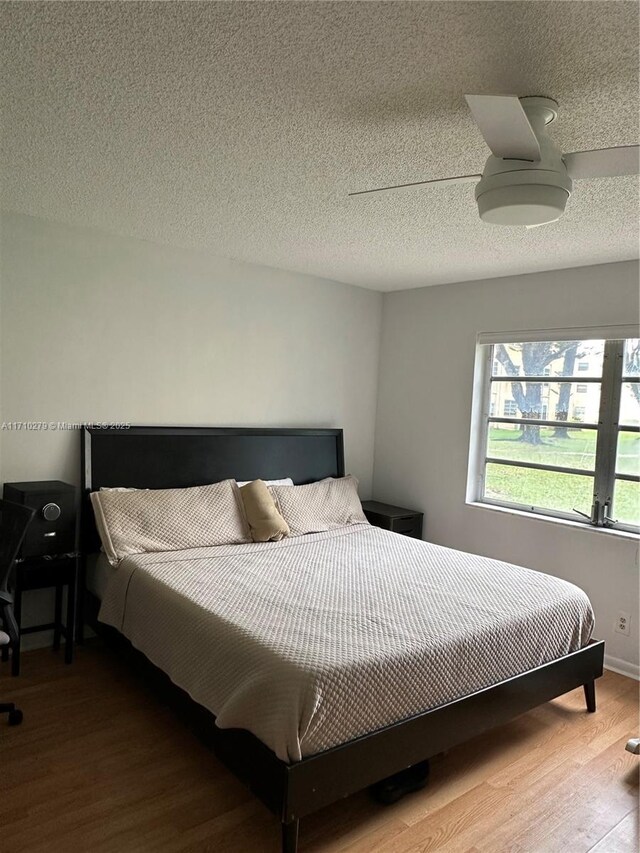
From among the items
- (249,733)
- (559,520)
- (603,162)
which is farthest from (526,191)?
(559,520)

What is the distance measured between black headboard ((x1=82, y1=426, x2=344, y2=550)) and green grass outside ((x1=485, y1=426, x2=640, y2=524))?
3.87 feet

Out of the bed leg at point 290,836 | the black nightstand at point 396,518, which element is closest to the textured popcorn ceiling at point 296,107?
the black nightstand at point 396,518

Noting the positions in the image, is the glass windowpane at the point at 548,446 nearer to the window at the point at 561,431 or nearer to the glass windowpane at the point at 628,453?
the window at the point at 561,431

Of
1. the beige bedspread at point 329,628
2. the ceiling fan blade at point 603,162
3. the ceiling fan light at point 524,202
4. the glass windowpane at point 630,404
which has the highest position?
the ceiling fan blade at point 603,162

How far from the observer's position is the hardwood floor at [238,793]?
2.02 meters

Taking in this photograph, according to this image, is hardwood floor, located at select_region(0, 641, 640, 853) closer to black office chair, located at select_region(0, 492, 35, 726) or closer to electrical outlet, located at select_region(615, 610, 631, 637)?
black office chair, located at select_region(0, 492, 35, 726)

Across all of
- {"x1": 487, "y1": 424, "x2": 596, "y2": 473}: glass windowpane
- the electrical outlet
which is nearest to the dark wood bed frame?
the electrical outlet

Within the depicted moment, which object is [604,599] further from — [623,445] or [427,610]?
[427,610]

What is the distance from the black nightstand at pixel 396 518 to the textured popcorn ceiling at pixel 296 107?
2.05 metres

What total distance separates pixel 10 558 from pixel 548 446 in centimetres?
324

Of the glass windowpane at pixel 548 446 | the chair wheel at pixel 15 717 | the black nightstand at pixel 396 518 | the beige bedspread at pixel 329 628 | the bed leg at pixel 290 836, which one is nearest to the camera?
the bed leg at pixel 290 836

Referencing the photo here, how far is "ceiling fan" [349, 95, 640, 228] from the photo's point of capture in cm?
169

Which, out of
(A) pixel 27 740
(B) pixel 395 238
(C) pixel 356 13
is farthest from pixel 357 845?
(B) pixel 395 238

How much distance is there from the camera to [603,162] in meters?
1.74
